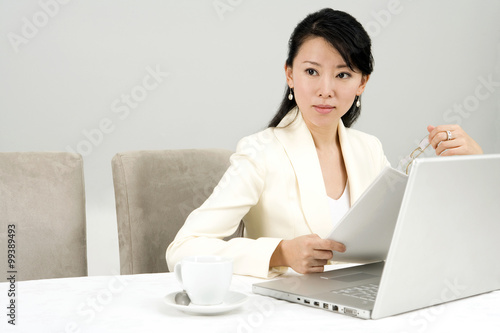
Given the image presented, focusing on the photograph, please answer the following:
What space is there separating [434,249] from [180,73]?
1978 millimetres

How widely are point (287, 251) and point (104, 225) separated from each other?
159 cm

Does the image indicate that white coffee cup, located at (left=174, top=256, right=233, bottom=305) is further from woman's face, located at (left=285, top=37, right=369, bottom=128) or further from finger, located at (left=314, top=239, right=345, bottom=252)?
woman's face, located at (left=285, top=37, right=369, bottom=128)

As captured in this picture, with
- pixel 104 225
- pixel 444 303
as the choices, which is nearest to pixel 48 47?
pixel 104 225

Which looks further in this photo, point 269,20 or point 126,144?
point 269,20

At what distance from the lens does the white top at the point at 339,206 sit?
1626mm

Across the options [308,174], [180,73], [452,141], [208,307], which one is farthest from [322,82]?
[180,73]

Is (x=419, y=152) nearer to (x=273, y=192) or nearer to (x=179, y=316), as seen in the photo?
(x=273, y=192)

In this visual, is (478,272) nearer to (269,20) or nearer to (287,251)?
(287,251)

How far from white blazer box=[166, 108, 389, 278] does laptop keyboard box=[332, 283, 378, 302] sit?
1.39 ft

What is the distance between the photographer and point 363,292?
3.26 ft

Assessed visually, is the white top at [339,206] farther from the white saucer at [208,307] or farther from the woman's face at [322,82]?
the white saucer at [208,307]

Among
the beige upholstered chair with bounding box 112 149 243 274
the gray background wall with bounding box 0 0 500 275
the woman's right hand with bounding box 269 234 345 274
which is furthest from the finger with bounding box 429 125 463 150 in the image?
the gray background wall with bounding box 0 0 500 275

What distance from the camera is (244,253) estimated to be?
1.26 m

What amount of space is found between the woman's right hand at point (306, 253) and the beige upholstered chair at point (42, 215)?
22.9 inches
